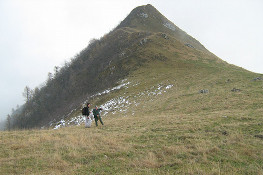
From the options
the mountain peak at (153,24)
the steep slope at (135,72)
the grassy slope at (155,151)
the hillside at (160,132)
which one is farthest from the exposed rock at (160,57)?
the mountain peak at (153,24)

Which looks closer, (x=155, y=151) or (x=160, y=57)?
(x=155, y=151)

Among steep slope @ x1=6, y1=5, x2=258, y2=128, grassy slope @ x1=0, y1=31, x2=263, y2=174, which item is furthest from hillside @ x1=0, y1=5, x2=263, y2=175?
steep slope @ x1=6, y1=5, x2=258, y2=128

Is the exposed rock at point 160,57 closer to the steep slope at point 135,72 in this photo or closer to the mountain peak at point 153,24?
the steep slope at point 135,72

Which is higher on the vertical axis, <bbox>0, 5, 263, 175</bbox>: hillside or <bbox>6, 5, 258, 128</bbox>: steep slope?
<bbox>6, 5, 258, 128</bbox>: steep slope

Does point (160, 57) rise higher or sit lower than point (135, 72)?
higher

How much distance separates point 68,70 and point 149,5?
56.7 meters

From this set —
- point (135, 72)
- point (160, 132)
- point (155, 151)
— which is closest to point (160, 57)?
point (135, 72)

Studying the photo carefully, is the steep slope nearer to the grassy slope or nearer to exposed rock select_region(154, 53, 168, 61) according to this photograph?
exposed rock select_region(154, 53, 168, 61)

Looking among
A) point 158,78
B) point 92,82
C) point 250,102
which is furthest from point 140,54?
point 250,102

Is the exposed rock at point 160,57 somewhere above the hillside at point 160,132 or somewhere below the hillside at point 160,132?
above

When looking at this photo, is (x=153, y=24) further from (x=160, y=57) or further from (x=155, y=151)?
(x=155, y=151)

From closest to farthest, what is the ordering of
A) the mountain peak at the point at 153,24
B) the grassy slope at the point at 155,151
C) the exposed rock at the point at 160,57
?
the grassy slope at the point at 155,151 → the exposed rock at the point at 160,57 → the mountain peak at the point at 153,24

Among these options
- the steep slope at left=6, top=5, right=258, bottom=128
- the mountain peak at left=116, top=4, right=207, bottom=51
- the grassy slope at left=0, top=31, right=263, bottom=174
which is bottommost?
the grassy slope at left=0, top=31, right=263, bottom=174

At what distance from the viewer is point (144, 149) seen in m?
8.16
